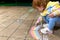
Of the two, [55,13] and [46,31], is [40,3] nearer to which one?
[55,13]

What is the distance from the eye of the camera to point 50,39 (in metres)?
1.58

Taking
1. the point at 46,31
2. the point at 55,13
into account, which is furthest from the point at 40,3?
the point at 46,31

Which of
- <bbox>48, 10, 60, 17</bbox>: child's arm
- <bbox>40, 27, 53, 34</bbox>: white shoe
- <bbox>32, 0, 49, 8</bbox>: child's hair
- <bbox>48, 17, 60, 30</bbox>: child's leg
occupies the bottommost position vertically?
<bbox>40, 27, 53, 34</bbox>: white shoe

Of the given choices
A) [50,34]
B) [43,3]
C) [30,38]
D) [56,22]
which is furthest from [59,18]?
[30,38]

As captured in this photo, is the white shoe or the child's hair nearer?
the child's hair

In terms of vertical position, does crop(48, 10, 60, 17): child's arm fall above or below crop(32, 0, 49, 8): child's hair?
below

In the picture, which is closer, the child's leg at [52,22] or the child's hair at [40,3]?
the child's hair at [40,3]

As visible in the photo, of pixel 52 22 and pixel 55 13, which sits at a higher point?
pixel 55 13

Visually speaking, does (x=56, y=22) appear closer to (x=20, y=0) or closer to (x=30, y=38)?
(x=30, y=38)

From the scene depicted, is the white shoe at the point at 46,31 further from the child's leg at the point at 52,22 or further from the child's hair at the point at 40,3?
the child's hair at the point at 40,3

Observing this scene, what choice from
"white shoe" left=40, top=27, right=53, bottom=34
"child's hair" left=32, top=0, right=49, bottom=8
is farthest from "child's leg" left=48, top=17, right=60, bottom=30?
"child's hair" left=32, top=0, right=49, bottom=8

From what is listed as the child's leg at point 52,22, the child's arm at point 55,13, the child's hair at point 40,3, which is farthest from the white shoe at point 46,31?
the child's hair at point 40,3

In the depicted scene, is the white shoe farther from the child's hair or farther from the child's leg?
the child's hair

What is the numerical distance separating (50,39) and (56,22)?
0.44 m
